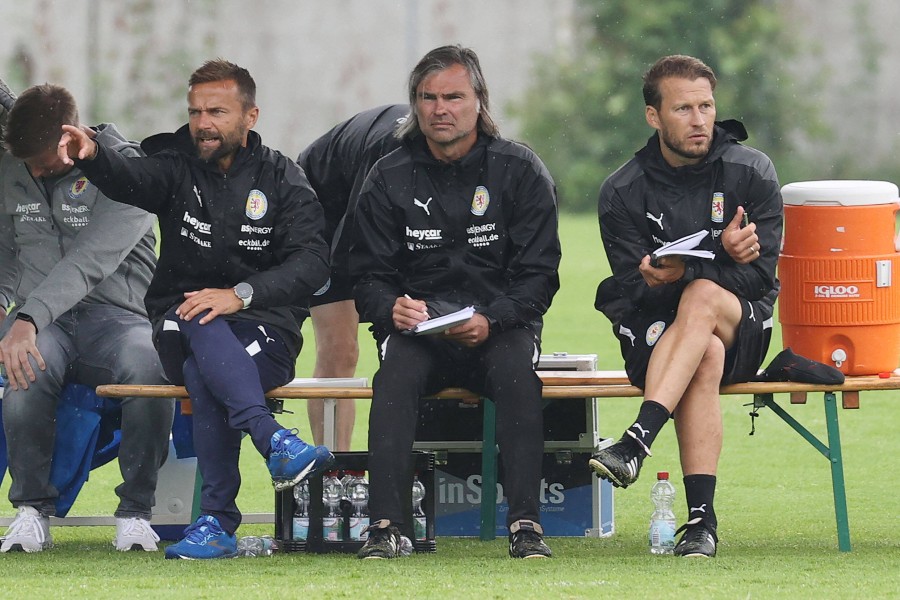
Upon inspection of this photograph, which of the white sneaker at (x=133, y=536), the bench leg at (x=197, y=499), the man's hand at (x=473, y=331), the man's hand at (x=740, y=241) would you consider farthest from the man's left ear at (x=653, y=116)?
the white sneaker at (x=133, y=536)

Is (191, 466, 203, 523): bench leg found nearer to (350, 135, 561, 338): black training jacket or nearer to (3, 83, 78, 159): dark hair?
(350, 135, 561, 338): black training jacket

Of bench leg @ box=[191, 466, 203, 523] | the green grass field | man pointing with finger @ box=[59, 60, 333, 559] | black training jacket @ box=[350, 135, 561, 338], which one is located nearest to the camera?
the green grass field

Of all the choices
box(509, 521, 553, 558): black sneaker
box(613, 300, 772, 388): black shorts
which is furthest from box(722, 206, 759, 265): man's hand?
box(509, 521, 553, 558): black sneaker

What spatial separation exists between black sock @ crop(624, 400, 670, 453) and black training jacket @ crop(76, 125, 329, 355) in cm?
111

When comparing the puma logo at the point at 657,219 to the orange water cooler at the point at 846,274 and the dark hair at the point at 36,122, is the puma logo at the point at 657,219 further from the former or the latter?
the dark hair at the point at 36,122

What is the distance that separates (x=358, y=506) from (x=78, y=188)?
56.7 inches

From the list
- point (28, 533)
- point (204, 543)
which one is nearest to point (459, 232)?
point (204, 543)

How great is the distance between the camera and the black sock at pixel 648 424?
4883mm

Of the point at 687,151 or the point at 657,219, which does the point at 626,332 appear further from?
the point at 687,151

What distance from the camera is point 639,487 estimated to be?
22.0ft

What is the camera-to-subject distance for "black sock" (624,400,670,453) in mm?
4883

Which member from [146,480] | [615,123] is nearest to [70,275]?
[146,480]

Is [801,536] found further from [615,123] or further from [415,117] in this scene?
[615,123]

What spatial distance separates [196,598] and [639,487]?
2833mm
